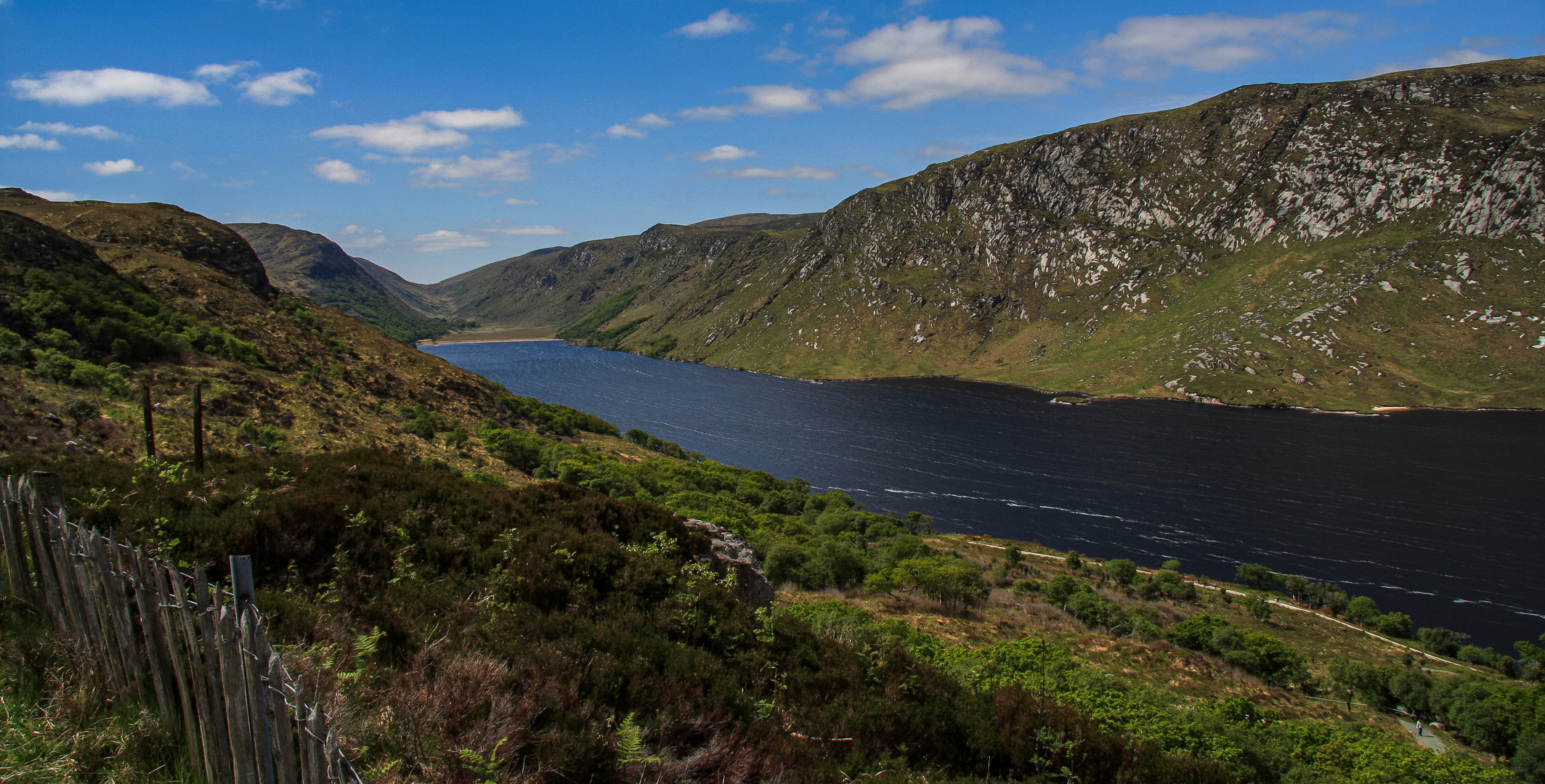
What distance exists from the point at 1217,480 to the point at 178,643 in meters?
125

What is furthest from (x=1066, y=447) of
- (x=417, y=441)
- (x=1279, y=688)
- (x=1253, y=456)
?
(x=417, y=441)

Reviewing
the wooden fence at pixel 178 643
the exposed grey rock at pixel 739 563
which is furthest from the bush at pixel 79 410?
the wooden fence at pixel 178 643

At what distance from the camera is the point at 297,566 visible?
10.9 metres

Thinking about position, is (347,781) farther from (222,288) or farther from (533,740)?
(222,288)

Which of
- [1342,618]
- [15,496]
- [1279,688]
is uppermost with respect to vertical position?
[15,496]

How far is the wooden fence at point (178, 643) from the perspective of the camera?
422 cm

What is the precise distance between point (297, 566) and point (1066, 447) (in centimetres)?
13137

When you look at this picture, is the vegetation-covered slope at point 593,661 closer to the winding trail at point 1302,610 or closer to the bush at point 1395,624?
the winding trail at point 1302,610

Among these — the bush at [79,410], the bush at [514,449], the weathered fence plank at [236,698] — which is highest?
the weathered fence plank at [236,698]

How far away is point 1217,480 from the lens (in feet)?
342

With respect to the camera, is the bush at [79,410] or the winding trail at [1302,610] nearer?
the bush at [79,410]

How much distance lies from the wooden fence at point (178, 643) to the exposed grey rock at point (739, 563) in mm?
11099

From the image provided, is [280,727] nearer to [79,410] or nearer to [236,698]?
[236,698]

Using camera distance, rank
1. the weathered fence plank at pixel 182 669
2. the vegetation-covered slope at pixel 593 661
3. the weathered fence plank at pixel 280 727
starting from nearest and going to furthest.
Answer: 1. the weathered fence plank at pixel 280 727
2. the weathered fence plank at pixel 182 669
3. the vegetation-covered slope at pixel 593 661
